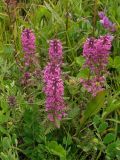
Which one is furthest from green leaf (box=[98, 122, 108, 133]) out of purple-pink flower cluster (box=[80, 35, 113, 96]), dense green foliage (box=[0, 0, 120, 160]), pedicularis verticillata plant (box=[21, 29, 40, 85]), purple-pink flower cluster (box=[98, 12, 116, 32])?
purple-pink flower cluster (box=[98, 12, 116, 32])

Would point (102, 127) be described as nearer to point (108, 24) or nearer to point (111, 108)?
point (111, 108)

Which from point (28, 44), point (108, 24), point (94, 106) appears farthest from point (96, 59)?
point (108, 24)

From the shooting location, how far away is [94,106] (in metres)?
1.91

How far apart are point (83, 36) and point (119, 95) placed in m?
0.48

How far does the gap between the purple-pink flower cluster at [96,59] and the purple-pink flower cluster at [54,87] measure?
0.13 m

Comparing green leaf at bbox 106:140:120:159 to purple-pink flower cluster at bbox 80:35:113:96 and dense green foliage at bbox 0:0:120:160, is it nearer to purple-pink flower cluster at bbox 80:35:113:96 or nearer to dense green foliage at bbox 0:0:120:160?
dense green foliage at bbox 0:0:120:160

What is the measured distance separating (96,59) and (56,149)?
1.36ft

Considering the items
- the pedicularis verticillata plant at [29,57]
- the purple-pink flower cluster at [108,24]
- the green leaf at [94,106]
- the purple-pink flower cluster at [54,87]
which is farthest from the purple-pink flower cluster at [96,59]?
the purple-pink flower cluster at [108,24]

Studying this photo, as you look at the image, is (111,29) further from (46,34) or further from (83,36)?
(46,34)

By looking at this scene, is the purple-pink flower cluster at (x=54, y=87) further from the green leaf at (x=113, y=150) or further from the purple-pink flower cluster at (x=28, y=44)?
the green leaf at (x=113, y=150)

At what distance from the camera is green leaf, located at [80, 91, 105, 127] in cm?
188

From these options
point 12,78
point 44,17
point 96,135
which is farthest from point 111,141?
point 44,17

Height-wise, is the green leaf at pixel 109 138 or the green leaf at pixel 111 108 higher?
the green leaf at pixel 111 108

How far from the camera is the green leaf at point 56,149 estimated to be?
178 centimetres
